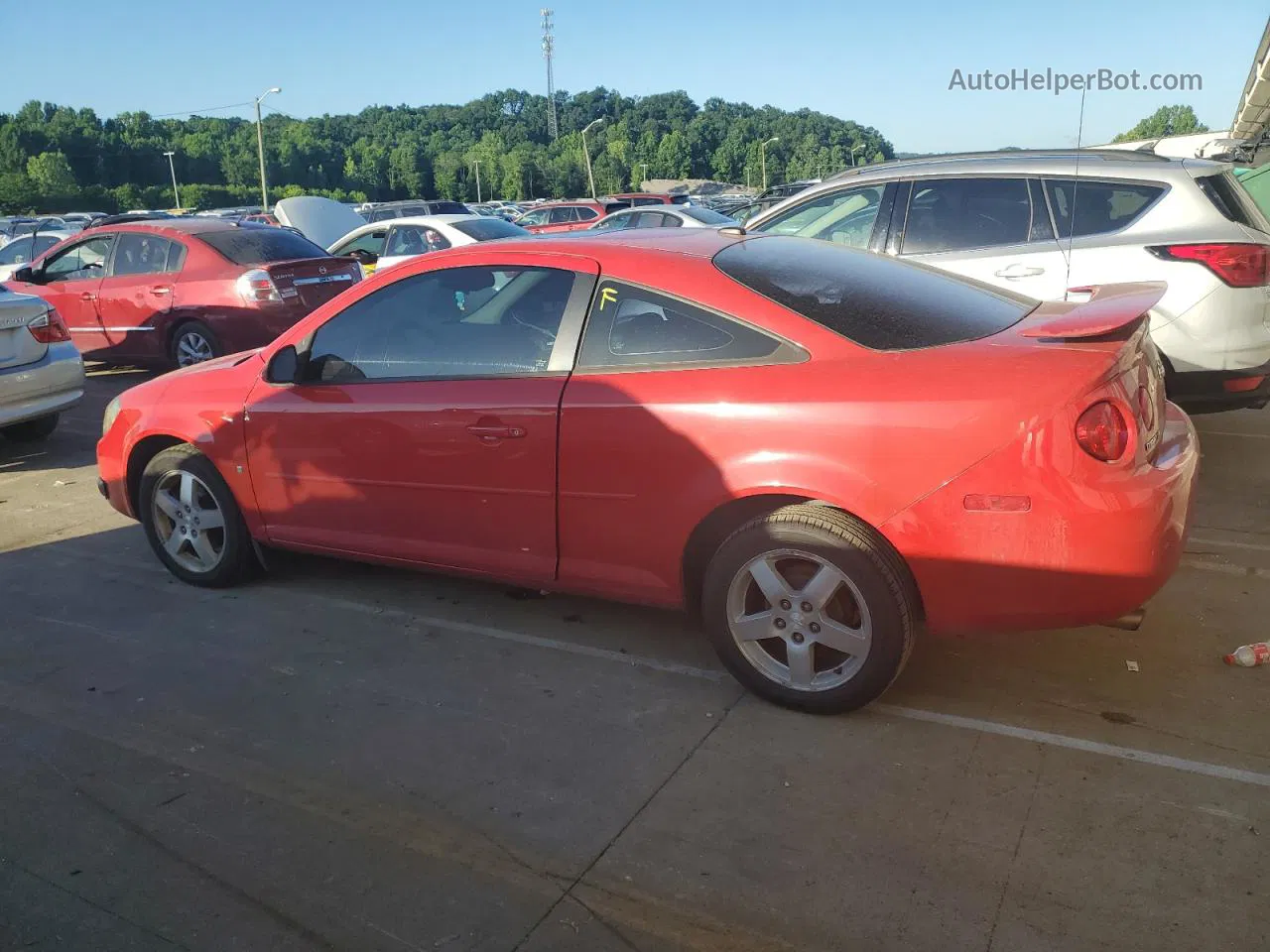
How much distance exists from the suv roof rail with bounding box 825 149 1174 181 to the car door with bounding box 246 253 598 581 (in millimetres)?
3891

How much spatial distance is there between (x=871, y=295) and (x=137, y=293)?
8.69 metres

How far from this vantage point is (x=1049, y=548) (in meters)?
3.03

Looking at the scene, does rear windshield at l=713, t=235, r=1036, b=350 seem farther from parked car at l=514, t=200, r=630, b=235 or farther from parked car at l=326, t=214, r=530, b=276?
parked car at l=514, t=200, r=630, b=235

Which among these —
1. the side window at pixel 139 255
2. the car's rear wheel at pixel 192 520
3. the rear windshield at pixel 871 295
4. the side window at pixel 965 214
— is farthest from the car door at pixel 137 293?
the rear windshield at pixel 871 295

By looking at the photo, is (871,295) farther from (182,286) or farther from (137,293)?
(137,293)

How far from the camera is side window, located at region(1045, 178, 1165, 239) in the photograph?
234 inches

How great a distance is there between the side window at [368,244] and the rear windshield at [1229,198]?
35.8 feet

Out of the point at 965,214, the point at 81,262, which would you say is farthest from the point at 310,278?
the point at 965,214

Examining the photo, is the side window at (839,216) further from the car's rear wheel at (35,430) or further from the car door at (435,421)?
the car's rear wheel at (35,430)

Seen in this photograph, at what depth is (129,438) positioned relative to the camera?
5.04m

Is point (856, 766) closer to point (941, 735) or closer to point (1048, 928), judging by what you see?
point (941, 735)

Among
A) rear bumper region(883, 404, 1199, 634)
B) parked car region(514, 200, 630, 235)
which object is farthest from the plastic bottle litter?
parked car region(514, 200, 630, 235)

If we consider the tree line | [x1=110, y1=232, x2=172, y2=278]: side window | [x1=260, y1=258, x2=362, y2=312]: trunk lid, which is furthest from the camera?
the tree line

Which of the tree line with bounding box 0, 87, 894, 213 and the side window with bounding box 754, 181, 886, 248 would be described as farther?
the tree line with bounding box 0, 87, 894, 213
